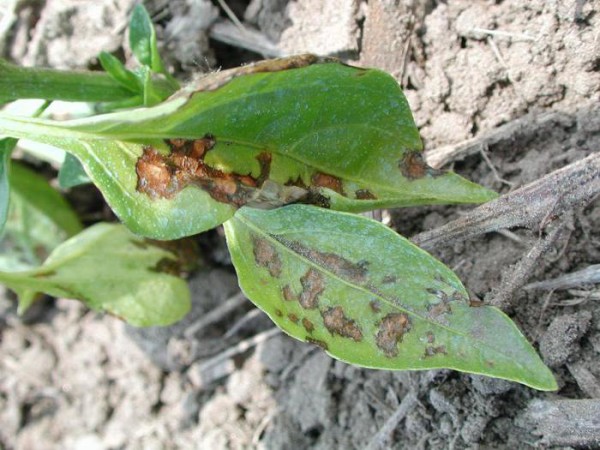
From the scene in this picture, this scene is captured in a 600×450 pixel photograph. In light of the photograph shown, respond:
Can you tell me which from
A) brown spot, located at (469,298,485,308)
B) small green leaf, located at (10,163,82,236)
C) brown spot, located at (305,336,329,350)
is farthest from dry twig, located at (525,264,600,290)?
small green leaf, located at (10,163,82,236)

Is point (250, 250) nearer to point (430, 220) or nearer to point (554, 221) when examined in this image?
point (430, 220)

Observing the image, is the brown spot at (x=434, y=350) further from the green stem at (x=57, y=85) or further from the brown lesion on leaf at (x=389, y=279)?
the green stem at (x=57, y=85)

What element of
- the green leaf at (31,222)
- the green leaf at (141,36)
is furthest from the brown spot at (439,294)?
the green leaf at (31,222)

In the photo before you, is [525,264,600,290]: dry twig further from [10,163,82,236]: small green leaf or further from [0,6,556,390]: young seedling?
[10,163,82,236]: small green leaf

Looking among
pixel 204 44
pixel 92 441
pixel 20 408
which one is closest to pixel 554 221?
pixel 204 44

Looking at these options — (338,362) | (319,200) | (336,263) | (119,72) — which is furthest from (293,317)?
(119,72)
